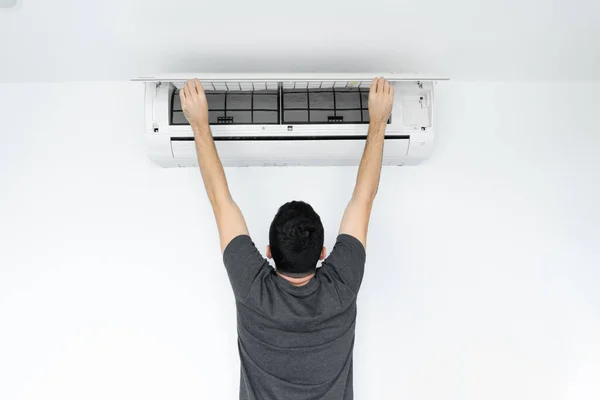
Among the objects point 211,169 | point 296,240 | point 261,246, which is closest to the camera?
point 296,240

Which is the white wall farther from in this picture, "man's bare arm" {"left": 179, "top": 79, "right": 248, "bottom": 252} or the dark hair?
the dark hair

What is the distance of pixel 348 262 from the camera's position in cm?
140

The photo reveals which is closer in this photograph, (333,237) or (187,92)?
(187,92)

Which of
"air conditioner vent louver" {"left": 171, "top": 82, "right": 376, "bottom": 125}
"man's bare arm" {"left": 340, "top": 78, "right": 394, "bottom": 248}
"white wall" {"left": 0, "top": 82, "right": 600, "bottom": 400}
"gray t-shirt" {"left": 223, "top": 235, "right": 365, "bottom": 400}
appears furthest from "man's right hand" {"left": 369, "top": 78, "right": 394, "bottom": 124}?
"gray t-shirt" {"left": 223, "top": 235, "right": 365, "bottom": 400}

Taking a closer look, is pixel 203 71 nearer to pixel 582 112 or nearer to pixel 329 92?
pixel 329 92

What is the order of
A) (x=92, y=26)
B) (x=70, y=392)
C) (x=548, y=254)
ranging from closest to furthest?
1. (x=92, y=26)
2. (x=70, y=392)
3. (x=548, y=254)

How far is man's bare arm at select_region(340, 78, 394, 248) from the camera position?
4.90 ft

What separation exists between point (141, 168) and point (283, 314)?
0.86 meters

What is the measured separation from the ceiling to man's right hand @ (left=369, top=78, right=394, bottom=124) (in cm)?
14

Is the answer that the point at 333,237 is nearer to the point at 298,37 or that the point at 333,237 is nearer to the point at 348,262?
the point at 348,262

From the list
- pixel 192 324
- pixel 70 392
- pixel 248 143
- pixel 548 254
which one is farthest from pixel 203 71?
pixel 548 254

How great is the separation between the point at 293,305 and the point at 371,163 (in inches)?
19.9

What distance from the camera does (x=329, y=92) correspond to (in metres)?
1.74

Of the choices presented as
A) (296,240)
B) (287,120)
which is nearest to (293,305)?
(296,240)
